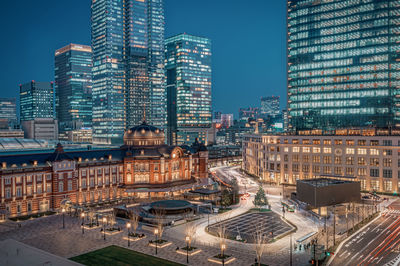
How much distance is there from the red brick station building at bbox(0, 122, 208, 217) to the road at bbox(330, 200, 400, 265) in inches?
2296

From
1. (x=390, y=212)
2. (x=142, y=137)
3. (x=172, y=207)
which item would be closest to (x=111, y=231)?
(x=172, y=207)

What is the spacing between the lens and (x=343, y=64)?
164m

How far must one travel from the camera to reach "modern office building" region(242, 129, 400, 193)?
12038cm

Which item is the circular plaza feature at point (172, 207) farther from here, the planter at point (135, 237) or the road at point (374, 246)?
the road at point (374, 246)

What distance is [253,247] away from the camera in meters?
66.4

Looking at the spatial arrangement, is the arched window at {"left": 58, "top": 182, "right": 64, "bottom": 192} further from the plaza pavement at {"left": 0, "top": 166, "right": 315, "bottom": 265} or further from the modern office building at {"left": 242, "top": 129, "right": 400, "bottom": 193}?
the modern office building at {"left": 242, "top": 129, "right": 400, "bottom": 193}

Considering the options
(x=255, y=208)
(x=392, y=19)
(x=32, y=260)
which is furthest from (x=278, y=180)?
(x=32, y=260)

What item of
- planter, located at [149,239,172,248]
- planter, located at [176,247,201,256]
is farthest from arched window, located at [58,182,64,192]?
planter, located at [176,247,201,256]

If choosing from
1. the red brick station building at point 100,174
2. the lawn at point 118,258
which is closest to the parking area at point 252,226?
the lawn at point 118,258

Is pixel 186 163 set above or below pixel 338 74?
below

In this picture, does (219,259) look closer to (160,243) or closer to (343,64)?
(160,243)

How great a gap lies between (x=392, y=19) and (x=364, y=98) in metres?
34.7

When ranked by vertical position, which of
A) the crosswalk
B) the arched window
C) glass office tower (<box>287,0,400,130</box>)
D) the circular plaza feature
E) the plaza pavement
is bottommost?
the crosswalk

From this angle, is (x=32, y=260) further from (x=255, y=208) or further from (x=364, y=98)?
(x=364, y=98)
